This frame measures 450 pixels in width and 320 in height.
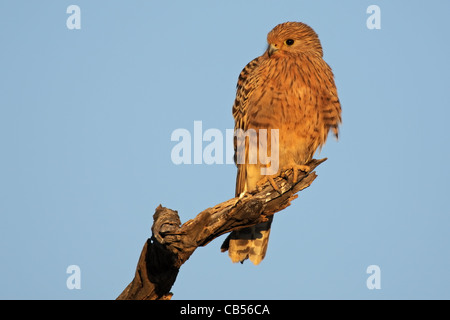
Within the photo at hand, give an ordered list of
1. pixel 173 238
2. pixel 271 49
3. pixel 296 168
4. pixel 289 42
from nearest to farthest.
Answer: pixel 173 238 < pixel 296 168 < pixel 271 49 < pixel 289 42

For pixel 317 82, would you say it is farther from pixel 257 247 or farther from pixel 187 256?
pixel 187 256

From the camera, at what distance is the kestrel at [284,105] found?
23.8 ft

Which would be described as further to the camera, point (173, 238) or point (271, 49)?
point (271, 49)

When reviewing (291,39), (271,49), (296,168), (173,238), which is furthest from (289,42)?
(173,238)

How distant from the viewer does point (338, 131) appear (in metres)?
7.69

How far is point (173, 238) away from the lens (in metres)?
5.55

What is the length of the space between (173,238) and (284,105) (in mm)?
2404

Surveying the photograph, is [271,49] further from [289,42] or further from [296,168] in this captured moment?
[296,168]

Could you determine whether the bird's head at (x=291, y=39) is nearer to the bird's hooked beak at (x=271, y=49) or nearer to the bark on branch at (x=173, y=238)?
the bird's hooked beak at (x=271, y=49)

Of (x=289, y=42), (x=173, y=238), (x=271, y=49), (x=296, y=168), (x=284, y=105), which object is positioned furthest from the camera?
(x=289, y=42)

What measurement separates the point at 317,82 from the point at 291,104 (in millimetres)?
494

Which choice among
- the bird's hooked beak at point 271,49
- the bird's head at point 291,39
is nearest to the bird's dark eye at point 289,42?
the bird's head at point 291,39

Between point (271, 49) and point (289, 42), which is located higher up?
point (289, 42)
